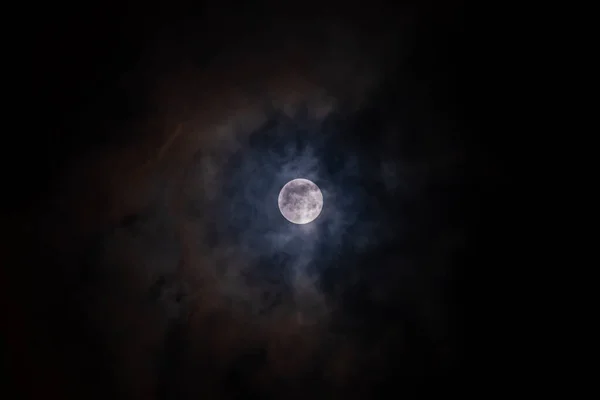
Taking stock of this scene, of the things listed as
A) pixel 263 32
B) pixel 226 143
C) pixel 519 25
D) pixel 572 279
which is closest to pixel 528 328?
pixel 572 279

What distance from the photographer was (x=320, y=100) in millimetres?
5848

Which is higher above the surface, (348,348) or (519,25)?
(519,25)

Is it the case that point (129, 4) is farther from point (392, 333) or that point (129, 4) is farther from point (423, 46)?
point (392, 333)

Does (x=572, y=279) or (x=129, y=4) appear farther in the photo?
(x=572, y=279)

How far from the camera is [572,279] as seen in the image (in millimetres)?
5844

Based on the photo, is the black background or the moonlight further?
the moonlight

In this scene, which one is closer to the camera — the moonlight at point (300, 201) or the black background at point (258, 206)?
the black background at point (258, 206)

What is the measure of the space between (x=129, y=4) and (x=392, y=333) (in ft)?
15.0

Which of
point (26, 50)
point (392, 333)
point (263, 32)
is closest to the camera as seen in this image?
point (26, 50)

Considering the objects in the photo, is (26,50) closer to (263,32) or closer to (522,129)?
(263,32)

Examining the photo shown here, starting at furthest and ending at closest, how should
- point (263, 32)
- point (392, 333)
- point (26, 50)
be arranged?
point (392, 333), point (263, 32), point (26, 50)

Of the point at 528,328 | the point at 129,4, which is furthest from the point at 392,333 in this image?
the point at 129,4

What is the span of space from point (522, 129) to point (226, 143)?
3.30 m

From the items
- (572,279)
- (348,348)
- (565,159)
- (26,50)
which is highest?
(26,50)
